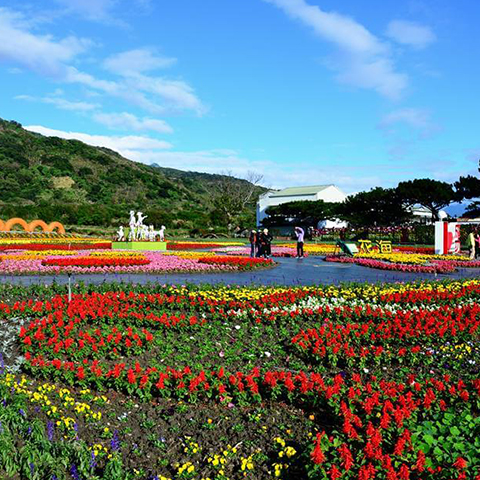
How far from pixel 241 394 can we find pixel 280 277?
1038 centimetres

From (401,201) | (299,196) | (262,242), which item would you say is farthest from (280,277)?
(299,196)

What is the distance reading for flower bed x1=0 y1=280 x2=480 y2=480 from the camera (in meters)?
3.88

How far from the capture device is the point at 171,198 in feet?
309

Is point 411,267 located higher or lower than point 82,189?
lower

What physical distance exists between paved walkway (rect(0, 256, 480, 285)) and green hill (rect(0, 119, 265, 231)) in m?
43.5

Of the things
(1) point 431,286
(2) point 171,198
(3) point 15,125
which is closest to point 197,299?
(1) point 431,286

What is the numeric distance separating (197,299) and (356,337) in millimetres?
3280

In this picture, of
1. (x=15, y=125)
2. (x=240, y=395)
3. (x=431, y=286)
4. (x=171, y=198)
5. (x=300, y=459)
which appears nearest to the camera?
(x=300, y=459)

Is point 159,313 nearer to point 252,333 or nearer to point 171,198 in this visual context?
point 252,333

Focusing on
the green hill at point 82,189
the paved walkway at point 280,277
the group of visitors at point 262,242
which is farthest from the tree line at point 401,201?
the paved walkway at point 280,277

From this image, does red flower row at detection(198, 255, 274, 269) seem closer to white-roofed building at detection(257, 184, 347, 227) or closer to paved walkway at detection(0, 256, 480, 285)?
paved walkway at detection(0, 256, 480, 285)

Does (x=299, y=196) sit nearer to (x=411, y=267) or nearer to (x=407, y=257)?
(x=407, y=257)

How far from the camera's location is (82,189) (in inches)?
3243

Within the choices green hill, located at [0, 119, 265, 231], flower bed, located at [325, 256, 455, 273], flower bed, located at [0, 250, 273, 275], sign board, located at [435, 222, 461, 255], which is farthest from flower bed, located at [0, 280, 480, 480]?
green hill, located at [0, 119, 265, 231]
